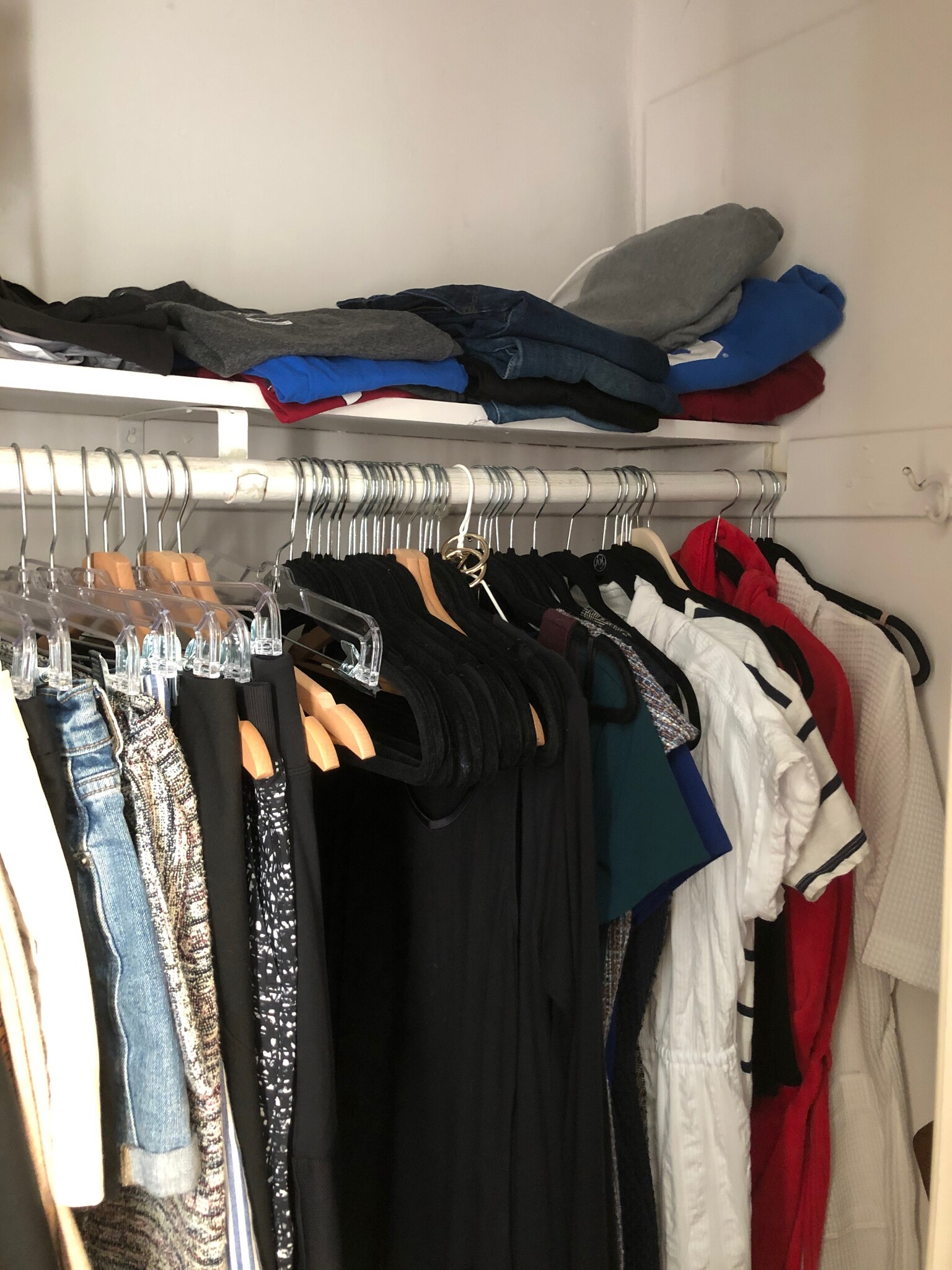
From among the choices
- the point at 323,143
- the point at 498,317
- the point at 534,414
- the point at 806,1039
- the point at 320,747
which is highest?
the point at 323,143

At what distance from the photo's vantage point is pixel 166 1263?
697 mm

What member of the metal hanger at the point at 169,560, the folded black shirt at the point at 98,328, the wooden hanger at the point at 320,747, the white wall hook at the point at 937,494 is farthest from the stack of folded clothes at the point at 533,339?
the wooden hanger at the point at 320,747

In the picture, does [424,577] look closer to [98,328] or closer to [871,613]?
[98,328]

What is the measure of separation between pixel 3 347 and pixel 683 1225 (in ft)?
3.82

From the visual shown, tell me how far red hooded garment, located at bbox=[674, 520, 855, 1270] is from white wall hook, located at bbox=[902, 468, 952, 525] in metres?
0.23

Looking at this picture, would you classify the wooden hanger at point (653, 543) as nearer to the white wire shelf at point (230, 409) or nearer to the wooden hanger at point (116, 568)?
the white wire shelf at point (230, 409)

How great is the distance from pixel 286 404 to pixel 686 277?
694 millimetres

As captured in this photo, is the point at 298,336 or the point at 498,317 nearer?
the point at 298,336

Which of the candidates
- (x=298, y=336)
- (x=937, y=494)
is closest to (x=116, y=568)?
(x=298, y=336)

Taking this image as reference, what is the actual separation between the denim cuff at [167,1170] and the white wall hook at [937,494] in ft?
3.69

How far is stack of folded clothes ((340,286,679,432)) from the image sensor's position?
3.45 feet

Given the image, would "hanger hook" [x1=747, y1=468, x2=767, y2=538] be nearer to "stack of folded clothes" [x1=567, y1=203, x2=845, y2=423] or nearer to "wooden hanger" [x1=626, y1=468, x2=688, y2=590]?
"stack of folded clothes" [x1=567, y1=203, x2=845, y2=423]

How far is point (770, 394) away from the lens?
1364 mm

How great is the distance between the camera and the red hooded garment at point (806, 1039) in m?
1.18
